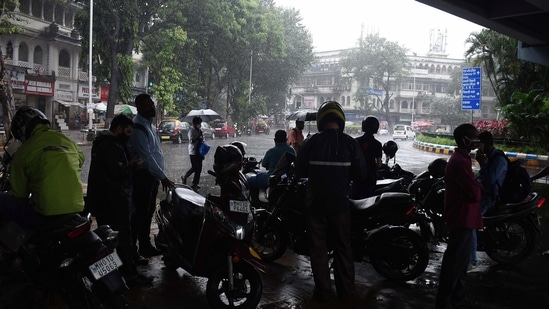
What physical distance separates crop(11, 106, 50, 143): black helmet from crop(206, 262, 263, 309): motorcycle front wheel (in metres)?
1.76

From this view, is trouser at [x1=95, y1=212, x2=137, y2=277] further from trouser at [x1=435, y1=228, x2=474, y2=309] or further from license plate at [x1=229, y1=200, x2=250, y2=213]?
trouser at [x1=435, y1=228, x2=474, y2=309]

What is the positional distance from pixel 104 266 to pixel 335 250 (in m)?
2.17

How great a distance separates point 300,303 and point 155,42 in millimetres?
27420

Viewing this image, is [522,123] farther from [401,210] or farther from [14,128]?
[14,128]

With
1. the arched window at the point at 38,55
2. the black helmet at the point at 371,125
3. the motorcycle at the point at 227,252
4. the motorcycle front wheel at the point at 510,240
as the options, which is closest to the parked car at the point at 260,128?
the arched window at the point at 38,55

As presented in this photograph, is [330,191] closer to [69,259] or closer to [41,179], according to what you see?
[69,259]

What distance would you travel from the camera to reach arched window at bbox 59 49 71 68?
33938mm

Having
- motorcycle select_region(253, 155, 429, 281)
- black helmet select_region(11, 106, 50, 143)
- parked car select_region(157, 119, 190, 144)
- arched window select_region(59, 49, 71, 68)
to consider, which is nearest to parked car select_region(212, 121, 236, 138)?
parked car select_region(157, 119, 190, 144)

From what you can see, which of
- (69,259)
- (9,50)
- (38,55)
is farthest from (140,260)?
(38,55)

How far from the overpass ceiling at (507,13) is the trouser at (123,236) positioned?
807cm

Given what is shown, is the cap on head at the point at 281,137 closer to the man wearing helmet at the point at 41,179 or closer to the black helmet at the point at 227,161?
the black helmet at the point at 227,161

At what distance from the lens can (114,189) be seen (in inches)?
178

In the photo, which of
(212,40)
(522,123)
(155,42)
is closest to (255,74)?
(212,40)

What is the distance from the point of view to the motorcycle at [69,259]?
3.23m
